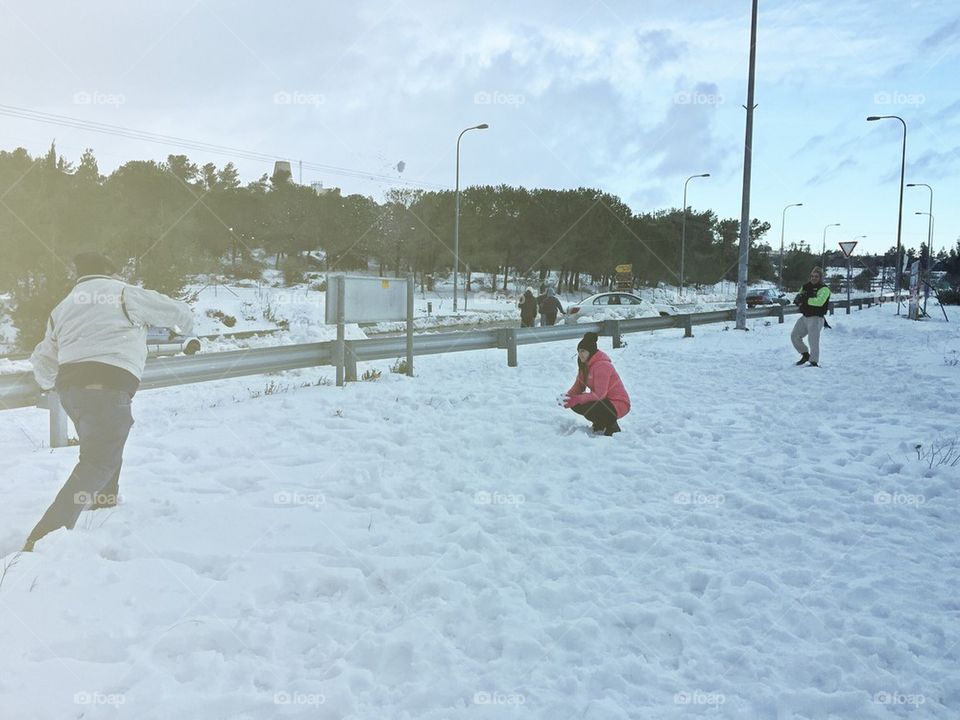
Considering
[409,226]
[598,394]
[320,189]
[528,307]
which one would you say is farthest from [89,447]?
[320,189]

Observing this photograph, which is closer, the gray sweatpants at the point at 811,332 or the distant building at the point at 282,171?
the gray sweatpants at the point at 811,332

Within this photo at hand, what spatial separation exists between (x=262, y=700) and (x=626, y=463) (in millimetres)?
4410

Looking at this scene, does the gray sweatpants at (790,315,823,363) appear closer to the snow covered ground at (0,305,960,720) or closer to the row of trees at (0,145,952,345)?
the snow covered ground at (0,305,960,720)

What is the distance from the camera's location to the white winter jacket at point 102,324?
4.43 metres

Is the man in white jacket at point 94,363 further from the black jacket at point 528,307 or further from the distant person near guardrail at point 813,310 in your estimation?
the black jacket at point 528,307

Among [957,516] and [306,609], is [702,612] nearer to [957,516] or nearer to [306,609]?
[306,609]

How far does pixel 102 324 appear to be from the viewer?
4457mm

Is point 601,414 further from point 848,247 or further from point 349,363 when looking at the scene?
point 848,247

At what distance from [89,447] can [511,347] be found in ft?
29.7

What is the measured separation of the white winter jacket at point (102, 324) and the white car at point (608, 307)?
66.9ft

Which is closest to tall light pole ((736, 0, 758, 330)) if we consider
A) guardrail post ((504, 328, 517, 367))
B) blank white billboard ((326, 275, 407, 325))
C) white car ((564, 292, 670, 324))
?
white car ((564, 292, 670, 324))

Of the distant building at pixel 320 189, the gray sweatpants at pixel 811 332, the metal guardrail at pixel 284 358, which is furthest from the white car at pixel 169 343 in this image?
the distant building at pixel 320 189

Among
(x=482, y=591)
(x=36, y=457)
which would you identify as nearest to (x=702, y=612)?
(x=482, y=591)

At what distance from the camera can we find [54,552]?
4.02 meters
